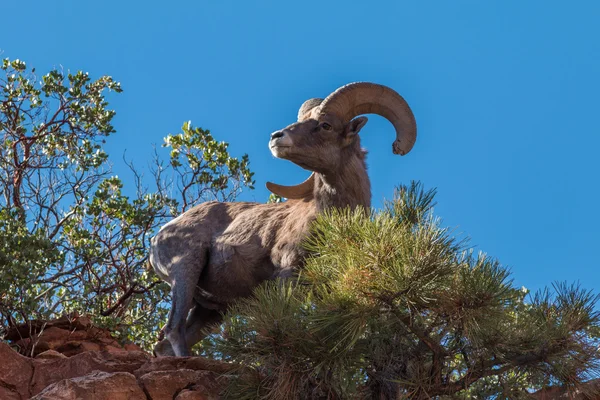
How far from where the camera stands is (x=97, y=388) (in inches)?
229

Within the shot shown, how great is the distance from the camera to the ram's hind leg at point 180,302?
7742 mm

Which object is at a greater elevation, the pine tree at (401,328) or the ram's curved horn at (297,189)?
the ram's curved horn at (297,189)

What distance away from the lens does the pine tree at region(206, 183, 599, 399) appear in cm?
535

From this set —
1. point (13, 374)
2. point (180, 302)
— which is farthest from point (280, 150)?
point (13, 374)

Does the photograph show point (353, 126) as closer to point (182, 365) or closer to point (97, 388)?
point (182, 365)

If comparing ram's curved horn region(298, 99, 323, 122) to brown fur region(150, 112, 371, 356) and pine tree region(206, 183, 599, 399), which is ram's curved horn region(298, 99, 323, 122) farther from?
pine tree region(206, 183, 599, 399)

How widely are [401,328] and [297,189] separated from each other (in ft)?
8.41

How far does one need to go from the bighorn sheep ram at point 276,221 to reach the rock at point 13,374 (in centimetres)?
166

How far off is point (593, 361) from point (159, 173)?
7.97 metres

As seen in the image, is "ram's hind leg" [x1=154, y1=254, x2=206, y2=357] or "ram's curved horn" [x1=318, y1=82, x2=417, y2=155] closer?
"ram's curved horn" [x1=318, y1=82, x2=417, y2=155]

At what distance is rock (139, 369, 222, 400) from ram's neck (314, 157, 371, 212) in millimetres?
1897

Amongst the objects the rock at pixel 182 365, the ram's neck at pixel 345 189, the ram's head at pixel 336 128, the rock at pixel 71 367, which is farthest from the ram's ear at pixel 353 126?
the rock at pixel 71 367

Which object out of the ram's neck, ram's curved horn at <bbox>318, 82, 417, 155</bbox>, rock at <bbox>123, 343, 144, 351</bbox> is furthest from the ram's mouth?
rock at <bbox>123, 343, 144, 351</bbox>

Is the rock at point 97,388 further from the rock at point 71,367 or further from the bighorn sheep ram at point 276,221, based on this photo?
the bighorn sheep ram at point 276,221
